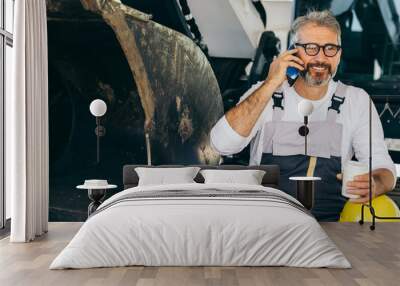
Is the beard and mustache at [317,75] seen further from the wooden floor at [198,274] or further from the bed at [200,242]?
the bed at [200,242]

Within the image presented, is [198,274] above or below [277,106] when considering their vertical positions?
below

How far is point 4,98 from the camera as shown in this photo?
21.4 feet

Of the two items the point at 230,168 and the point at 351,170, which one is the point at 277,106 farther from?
the point at 351,170

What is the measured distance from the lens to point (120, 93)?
7.36 m

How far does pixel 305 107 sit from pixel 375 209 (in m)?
1.64

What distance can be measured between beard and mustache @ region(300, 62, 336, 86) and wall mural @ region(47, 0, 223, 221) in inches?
45.9

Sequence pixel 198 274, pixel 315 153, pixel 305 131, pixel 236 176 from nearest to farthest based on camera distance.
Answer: pixel 198 274 < pixel 236 176 < pixel 305 131 < pixel 315 153

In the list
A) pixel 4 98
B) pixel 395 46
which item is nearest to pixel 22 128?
pixel 4 98

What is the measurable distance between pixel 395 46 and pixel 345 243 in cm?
298

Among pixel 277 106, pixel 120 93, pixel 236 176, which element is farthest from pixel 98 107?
pixel 277 106

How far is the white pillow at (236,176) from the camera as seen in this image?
21.5 ft

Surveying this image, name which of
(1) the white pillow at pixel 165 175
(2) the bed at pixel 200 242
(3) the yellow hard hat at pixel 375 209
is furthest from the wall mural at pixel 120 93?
(2) the bed at pixel 200 242

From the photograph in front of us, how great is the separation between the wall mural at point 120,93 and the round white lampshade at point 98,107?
37cm

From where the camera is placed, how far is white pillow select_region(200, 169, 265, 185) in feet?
21.5
